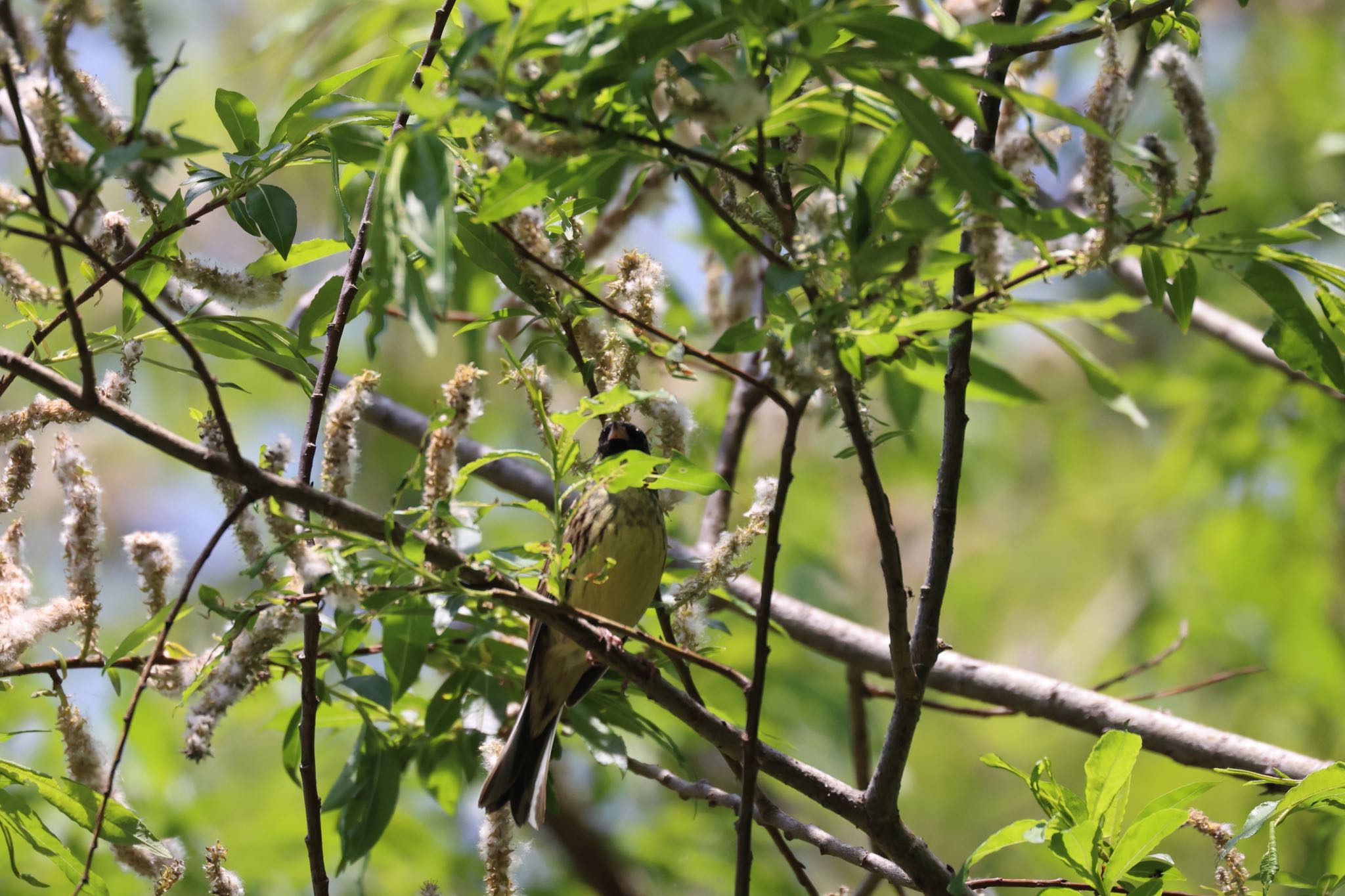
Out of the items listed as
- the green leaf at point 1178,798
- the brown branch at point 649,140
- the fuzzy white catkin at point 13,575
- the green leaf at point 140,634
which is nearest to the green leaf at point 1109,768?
the green leaf at point 1178,798

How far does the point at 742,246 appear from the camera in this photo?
4.31 metres

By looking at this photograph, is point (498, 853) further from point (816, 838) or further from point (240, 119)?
point (240, 119)

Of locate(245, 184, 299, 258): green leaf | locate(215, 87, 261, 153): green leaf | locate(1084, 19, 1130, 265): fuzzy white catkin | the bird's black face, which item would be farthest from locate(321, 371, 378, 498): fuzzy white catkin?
the bird's black face

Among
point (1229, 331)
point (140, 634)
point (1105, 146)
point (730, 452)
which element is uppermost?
point (1229, 331)

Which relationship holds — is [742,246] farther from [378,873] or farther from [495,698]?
[378,873]

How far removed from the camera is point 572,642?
2146mm

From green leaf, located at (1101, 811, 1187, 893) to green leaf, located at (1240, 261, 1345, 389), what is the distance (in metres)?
0.80

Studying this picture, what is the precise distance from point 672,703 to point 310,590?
0.67 m

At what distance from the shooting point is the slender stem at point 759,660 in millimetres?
1561

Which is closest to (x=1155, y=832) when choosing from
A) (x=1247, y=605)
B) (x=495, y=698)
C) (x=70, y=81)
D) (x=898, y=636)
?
(x=898, y=636)

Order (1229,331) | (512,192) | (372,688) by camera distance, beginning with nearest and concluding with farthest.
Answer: (512,192)
(372,688)
(1229,331)

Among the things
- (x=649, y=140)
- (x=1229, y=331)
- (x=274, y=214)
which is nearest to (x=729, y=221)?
(x=649, y=140)

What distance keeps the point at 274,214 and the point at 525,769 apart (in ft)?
4.98

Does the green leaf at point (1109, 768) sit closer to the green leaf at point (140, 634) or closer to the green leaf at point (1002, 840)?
the green leaf at point (1002, 840)
